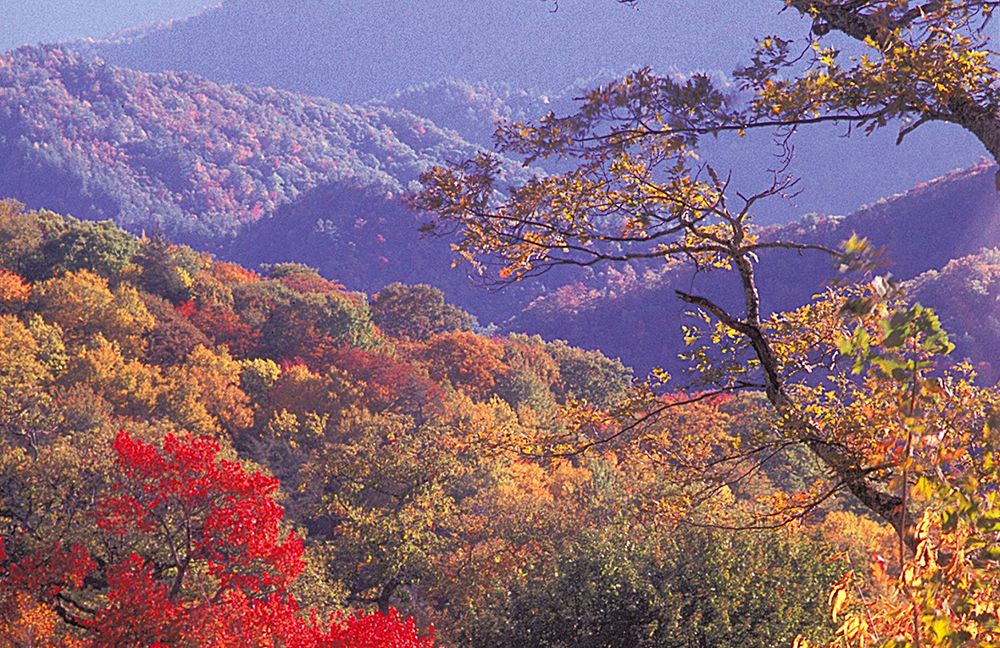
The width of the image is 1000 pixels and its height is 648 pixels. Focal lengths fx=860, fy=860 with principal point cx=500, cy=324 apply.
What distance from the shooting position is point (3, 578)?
14.6 metres

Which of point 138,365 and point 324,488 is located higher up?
point 138,365

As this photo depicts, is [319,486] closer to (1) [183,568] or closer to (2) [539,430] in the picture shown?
(2) [539,430]

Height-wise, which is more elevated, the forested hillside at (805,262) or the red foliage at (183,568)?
the forested hillside at (805,262)

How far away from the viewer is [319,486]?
87.9 ft

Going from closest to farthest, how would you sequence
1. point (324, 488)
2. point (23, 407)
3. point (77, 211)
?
point (23, 407), point (324, 488), point (77, 211)

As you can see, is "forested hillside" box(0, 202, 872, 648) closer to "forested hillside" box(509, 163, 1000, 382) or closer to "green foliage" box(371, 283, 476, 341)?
"green foliage" box(371, 283, 476, 341)

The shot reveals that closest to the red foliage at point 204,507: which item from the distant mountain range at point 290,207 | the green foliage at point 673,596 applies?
the green foliage at point 673,596

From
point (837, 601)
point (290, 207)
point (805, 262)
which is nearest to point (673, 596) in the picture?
point (837, 601)

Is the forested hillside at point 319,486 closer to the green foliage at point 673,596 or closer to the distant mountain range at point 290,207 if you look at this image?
the green foliage at point 673,596

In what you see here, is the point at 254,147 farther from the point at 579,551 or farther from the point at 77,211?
the point at 579,551

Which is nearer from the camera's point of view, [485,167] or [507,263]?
[485,167]

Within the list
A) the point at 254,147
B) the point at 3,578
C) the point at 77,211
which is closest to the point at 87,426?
the point at 3,578

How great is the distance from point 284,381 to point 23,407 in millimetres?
14695

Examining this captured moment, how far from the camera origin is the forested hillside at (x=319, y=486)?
42.6ft
